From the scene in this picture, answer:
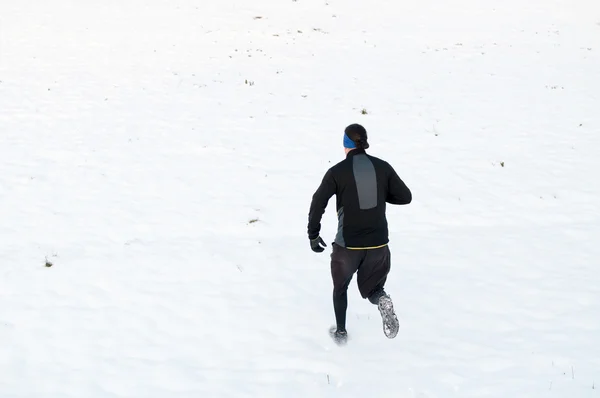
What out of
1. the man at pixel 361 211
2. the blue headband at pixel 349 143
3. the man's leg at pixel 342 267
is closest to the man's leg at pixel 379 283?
the man at pixel 361 211

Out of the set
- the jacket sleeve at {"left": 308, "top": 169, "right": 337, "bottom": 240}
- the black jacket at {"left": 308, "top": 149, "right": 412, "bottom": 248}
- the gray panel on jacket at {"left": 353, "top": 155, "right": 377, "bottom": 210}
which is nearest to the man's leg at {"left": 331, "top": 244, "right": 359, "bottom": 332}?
the black jacket at {"left": 308, "top": 149, "right": 412, "bottom": 248}

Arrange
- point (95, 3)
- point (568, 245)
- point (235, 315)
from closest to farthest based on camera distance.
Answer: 1. point (235, 315)
2. point (568, 245)
3. point (95, 3)

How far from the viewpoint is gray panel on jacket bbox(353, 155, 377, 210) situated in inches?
185

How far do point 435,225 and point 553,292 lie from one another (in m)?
2.30

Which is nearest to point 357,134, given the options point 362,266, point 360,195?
point 360,195

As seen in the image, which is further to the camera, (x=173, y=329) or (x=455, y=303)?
(x=455, y=303)

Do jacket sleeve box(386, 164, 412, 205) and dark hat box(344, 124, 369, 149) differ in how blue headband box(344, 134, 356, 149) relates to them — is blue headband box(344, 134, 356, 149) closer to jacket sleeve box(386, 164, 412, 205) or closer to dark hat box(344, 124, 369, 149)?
dark hat box(344, 124, 369, 149)

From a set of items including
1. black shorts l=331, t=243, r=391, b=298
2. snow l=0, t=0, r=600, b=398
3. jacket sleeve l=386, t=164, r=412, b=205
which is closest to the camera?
jacket sleeve l=386, t=164, r=412, b=205

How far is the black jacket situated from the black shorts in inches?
3.9

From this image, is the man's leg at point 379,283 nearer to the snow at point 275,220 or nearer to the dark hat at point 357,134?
the snow at point 275,220

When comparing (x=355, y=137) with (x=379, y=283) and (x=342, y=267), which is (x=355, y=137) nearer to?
(x=342, y=267)

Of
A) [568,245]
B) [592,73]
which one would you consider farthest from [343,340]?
[592,73]

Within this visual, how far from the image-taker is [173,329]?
5777 mm

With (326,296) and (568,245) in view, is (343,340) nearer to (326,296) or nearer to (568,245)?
(326,296)
